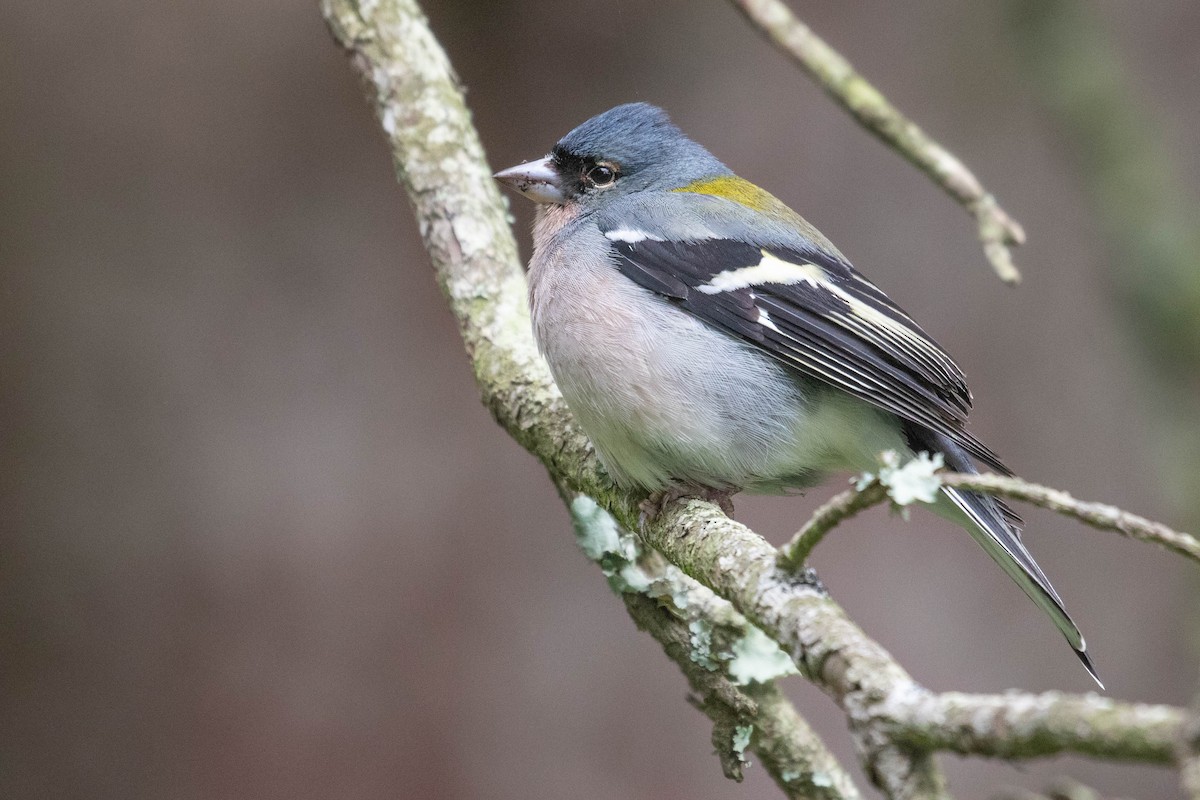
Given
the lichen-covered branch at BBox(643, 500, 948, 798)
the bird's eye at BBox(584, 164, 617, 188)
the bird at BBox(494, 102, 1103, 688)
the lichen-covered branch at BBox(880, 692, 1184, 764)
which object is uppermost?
the bird's eye at BBox(584, 164, 617, 188)

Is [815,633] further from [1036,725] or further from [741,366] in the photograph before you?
[741,366]

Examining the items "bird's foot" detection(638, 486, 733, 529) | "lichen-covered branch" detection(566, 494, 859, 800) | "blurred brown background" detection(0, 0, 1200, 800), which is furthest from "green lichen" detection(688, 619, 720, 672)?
"blurred brown background" detection(0, 0, 1200, 800)

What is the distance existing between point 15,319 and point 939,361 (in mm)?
4380

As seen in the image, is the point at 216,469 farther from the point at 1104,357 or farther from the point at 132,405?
the point at 1104,357

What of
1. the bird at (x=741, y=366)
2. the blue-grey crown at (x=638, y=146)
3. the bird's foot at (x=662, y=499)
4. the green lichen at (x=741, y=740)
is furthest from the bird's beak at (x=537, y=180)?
the green lichen at (x=741, y=740)

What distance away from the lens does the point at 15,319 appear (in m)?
5.34

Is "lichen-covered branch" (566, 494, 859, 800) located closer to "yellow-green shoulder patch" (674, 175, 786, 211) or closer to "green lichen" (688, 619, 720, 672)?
"green lichen" (688, 619, 720, 672)

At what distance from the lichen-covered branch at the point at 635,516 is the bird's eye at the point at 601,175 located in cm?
32

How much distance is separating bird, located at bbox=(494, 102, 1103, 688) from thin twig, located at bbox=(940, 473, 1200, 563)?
1.32 m

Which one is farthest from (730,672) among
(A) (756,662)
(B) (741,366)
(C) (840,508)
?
(C) (840,508)

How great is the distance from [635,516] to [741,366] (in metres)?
0.53

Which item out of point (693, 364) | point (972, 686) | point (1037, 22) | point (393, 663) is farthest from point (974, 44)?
point (393, 663)

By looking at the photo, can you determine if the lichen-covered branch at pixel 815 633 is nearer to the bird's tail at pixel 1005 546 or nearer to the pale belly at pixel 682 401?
the pale belly at pixel 682 401

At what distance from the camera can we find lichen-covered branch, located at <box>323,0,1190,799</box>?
4.75ft
